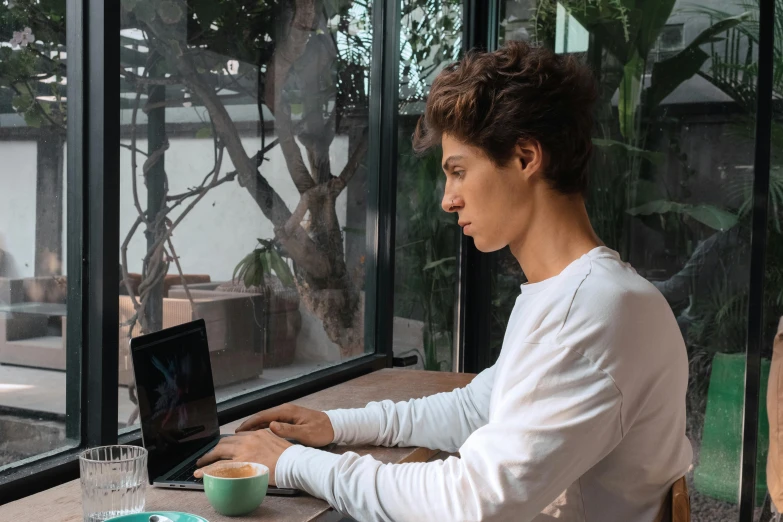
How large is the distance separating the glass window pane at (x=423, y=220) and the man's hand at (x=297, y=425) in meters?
1.27

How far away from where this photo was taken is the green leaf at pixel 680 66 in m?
2.94

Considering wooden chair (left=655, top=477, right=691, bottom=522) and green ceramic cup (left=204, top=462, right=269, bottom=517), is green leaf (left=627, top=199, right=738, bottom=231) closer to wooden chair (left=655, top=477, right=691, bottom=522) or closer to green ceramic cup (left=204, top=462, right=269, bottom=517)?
wooden chair (left=655, top=477, right=691, bottom=522)

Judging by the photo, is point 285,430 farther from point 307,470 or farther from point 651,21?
point 651,21

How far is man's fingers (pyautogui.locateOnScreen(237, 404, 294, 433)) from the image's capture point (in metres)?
1.66

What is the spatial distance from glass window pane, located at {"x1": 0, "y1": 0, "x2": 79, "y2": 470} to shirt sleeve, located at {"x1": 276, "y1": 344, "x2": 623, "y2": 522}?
77 centimetres

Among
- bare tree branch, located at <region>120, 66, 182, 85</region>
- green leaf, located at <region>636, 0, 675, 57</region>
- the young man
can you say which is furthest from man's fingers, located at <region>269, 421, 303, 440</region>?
green leaf, located at <region>636, 0, 675, 57</region>

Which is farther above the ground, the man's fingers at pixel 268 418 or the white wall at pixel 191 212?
the white wall at pixel 191 212

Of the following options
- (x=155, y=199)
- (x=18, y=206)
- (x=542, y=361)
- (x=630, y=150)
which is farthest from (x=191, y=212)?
(x=630, y=150)

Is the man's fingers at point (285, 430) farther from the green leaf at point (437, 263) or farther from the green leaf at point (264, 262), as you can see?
the green leaf at point (437, 263)

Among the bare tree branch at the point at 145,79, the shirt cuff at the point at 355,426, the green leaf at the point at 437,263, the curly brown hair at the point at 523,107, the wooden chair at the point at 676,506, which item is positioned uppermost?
the bare tree branch at the point at 145,79

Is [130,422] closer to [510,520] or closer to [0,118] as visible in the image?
[0,118]

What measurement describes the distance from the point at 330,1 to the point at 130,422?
4.71 feet

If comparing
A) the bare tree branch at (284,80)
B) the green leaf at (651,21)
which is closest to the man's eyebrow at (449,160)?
the bare tree branch at (284,80)

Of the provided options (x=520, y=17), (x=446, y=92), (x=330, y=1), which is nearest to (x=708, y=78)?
(x=520, y=17)
